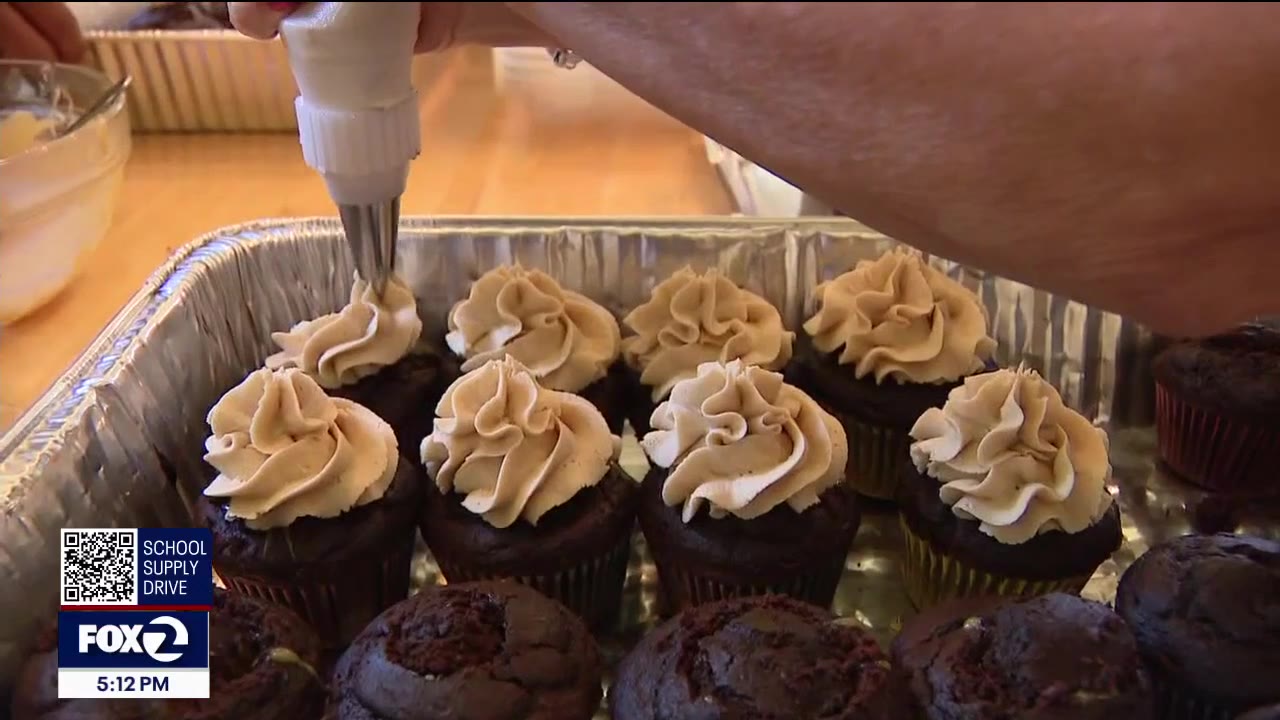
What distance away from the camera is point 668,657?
4.62ft

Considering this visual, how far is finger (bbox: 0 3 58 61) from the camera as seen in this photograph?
2.65 m

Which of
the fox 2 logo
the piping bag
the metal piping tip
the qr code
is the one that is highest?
the piping bag

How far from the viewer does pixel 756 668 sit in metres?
1.34

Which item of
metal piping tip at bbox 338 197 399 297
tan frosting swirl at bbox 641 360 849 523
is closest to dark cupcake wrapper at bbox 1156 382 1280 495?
tan frosting swirl at bbox 641 360 849 523

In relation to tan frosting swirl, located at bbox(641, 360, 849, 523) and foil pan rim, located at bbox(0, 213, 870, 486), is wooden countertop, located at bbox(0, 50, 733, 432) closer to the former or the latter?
foil pan rim, located at bbox(0, 213, 870, 486)

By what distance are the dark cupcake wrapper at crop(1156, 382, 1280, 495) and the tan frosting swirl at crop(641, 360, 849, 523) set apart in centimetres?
80

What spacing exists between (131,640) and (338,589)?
0.43 m

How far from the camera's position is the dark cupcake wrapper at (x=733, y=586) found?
1.75m

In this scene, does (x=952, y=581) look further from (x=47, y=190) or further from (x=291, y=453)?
(x=47, y=190)

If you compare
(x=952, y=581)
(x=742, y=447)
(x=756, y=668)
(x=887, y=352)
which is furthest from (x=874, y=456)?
(x=756, y=668)

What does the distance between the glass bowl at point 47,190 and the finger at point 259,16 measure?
1.13 metres

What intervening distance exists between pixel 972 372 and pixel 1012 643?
0.80 meters

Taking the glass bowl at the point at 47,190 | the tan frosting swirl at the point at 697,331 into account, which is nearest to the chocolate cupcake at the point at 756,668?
the tan frosting swirl at the point at 697,331

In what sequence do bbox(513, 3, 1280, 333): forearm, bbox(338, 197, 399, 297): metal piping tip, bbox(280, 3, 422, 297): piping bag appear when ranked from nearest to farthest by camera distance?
1. bbox(513, 3, 1280, 333): forearm
2. bbox(280, 3, 422, 297): piping bag
3. bbox(338, 197, 399, 297): metal piping tip
